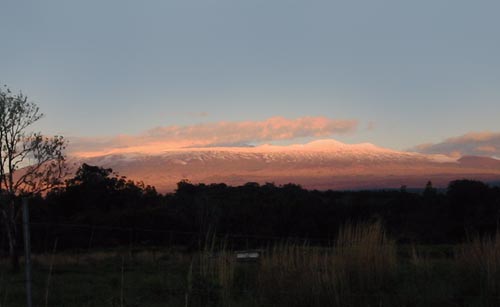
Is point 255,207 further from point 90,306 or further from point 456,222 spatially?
point 90,306

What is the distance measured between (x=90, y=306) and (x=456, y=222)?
3708cm

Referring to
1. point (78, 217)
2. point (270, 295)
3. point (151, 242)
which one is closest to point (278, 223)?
point (151, 242)

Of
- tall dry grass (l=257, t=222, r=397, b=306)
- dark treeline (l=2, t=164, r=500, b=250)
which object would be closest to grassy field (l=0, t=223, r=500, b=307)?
tall dry grass (l=257, t=222, r=397, b=306)

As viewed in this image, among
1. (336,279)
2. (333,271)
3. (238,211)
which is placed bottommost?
(238,211)

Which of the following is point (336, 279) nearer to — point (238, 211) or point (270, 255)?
point (270, 255)

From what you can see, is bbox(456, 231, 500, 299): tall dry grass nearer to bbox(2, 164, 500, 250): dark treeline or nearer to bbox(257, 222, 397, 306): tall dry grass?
bbox(257, 222, 397, 306): tall dry grass

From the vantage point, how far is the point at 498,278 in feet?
25.0

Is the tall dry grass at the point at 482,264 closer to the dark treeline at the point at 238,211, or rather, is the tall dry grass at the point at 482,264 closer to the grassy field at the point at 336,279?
the grassy field at the point at 336,279

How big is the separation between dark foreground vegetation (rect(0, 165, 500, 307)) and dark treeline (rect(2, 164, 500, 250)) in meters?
0.14

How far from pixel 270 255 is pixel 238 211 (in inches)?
1333

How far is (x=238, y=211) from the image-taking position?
42.0 metres

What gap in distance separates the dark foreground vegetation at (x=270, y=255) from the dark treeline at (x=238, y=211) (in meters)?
0.14

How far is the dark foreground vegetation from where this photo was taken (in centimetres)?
739

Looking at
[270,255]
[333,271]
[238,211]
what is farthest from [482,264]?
[238,211]
